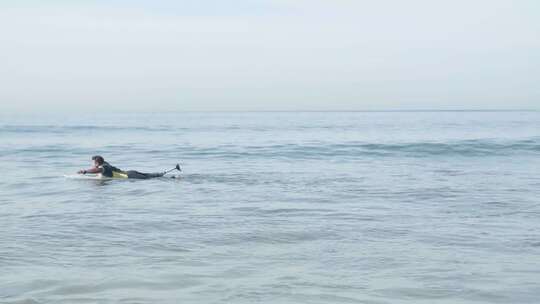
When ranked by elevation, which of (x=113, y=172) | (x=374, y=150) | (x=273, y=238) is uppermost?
(x=374, y=150)

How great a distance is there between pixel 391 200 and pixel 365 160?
1744 cm

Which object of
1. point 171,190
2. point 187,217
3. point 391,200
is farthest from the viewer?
point 171,190

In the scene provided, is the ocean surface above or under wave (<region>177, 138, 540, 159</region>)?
under

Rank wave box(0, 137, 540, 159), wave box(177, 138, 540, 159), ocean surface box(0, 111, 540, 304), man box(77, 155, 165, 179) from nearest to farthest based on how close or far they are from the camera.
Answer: ocean surface box(0, 111, 540, 304) < man box(77, 155, 165, 179) < wave box(0, 137, 540, 159) < wave box(177, 138, 540, 159)

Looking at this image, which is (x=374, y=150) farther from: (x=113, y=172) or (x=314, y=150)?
(x=113, y=172)

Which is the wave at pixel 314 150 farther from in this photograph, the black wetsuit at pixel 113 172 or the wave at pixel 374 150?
the black wetsuit at pixel 113 172

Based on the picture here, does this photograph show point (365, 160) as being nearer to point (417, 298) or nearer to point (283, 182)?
point (283, 182)

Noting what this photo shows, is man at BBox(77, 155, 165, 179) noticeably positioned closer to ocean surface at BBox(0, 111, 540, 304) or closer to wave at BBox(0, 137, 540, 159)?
ocean surface at BBox(0, 111, 540, 304)

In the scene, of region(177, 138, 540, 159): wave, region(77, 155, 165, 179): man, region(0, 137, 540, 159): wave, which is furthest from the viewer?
region(177, 138, 540, 159): wave

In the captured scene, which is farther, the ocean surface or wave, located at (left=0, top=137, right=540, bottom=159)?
wave, located at (left=0, top=137, right=540, bottom=159)

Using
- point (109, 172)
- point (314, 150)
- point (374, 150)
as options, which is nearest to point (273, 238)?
point (109, 172)

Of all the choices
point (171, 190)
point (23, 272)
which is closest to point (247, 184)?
point (171, 190)

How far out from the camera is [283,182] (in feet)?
75.5

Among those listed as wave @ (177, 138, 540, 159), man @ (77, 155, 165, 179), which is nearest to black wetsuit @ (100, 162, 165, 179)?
man @ (77, 155, 165, 179)
